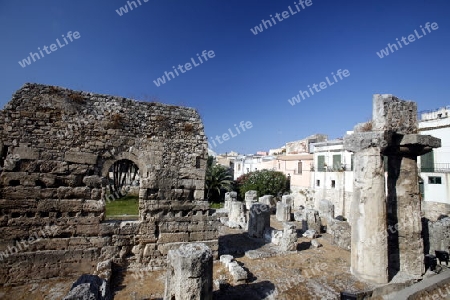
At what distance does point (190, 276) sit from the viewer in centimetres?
495

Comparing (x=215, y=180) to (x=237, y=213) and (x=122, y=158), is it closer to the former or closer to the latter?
(x=237, y=213)

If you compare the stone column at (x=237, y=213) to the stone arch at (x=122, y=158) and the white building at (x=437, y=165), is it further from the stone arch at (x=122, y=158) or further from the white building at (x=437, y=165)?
the white building at (x=437, y=165)

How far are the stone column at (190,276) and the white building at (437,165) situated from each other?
66.6ft

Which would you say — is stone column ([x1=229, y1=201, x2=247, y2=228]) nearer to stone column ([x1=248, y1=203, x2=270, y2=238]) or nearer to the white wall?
stone column ([x1=248, y1=203, x2=270, y2=238])

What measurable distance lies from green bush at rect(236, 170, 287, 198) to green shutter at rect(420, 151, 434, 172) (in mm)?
13576

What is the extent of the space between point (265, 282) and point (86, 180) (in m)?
5.75

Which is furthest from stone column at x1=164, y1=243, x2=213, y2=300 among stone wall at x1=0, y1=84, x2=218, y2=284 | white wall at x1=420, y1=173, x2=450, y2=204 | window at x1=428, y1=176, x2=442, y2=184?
window at x1=428, y1=176, x2=442, y2=184

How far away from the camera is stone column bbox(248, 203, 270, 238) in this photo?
11648 mm

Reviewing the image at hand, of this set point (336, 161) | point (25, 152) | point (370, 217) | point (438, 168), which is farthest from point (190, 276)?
point (336, 161)

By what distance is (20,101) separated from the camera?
6684 mm

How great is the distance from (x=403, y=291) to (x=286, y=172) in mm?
27412

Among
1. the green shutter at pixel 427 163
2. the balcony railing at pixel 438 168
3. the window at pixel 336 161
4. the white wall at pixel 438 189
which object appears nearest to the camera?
the white wall at pixel 438 189

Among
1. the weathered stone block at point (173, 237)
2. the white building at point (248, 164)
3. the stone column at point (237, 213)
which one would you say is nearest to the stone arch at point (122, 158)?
the weathered stone block at point (173, 237)

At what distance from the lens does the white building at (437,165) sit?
1808 cm
